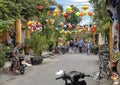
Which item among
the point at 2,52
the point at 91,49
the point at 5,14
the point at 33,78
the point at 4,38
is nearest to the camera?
the point at 33,78

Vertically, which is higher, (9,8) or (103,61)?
(9,8)

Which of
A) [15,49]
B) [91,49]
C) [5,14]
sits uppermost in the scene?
[5,14]

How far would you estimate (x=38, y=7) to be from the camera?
2670 centimetres

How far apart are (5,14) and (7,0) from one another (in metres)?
0.93

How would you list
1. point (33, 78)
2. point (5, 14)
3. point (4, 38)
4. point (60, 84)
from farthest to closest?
point (4, 38), point (5, 14), point (33, 78), point (60, 84)

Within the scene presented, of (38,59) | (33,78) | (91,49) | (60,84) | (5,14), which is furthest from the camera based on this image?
(91,49)

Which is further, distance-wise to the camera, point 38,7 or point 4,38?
point 4,38

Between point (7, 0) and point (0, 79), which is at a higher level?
point (7, 0)

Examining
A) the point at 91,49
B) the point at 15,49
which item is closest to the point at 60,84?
the point at 15,49

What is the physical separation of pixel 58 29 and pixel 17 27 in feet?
48.4

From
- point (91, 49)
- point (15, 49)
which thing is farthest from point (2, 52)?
point (91, 49)

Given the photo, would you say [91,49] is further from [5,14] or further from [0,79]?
[0,79]

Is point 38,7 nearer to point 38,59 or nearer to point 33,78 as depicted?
point 38,59

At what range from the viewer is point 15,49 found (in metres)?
18.5
